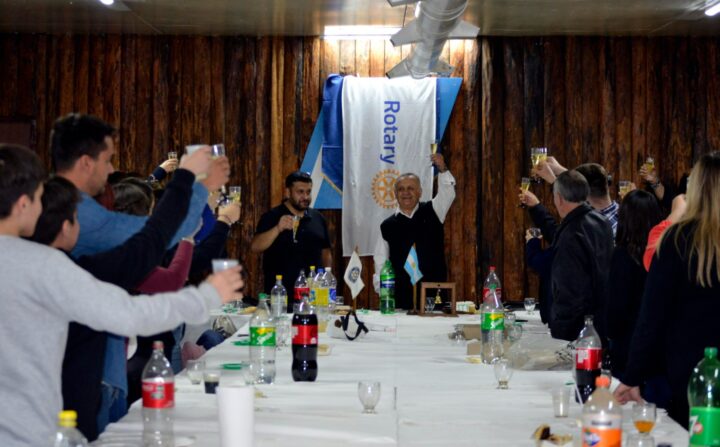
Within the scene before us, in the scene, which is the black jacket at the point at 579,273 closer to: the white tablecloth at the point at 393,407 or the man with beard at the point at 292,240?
the white tablecloth at the point at 393,407

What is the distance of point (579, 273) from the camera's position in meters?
4.88

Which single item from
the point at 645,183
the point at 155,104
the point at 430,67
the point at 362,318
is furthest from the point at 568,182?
the point at 155,104

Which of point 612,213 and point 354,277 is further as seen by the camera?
point 354,277

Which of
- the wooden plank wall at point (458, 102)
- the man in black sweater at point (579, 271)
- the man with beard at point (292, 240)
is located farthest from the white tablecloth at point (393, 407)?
the wooden plank wall at point (458, 102)

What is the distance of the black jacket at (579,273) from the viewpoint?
4832mm

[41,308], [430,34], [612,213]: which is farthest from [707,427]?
[430,34]

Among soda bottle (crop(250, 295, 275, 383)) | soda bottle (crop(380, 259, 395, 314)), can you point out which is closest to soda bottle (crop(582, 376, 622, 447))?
soda bottle (crop(250, 295, 275, 383))

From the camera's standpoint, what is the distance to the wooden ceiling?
7.61m

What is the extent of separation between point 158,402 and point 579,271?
2.94 meters

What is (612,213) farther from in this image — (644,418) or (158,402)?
(158,402)

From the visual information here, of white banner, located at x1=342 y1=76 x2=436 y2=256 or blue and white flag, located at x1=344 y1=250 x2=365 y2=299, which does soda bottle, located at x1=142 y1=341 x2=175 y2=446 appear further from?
white banner, located at x1=342 y1=76 x2=436 y2=256

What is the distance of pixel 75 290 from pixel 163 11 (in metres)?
6.07

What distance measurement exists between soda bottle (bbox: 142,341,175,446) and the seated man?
Answer: 0.22m

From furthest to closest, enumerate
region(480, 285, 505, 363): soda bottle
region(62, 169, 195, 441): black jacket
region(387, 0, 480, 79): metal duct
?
region(387, 0, 480, 79): metal duct < region(480, 285, 505, 363): soda bottle < region(62, 169, 195, 441): black jacket
